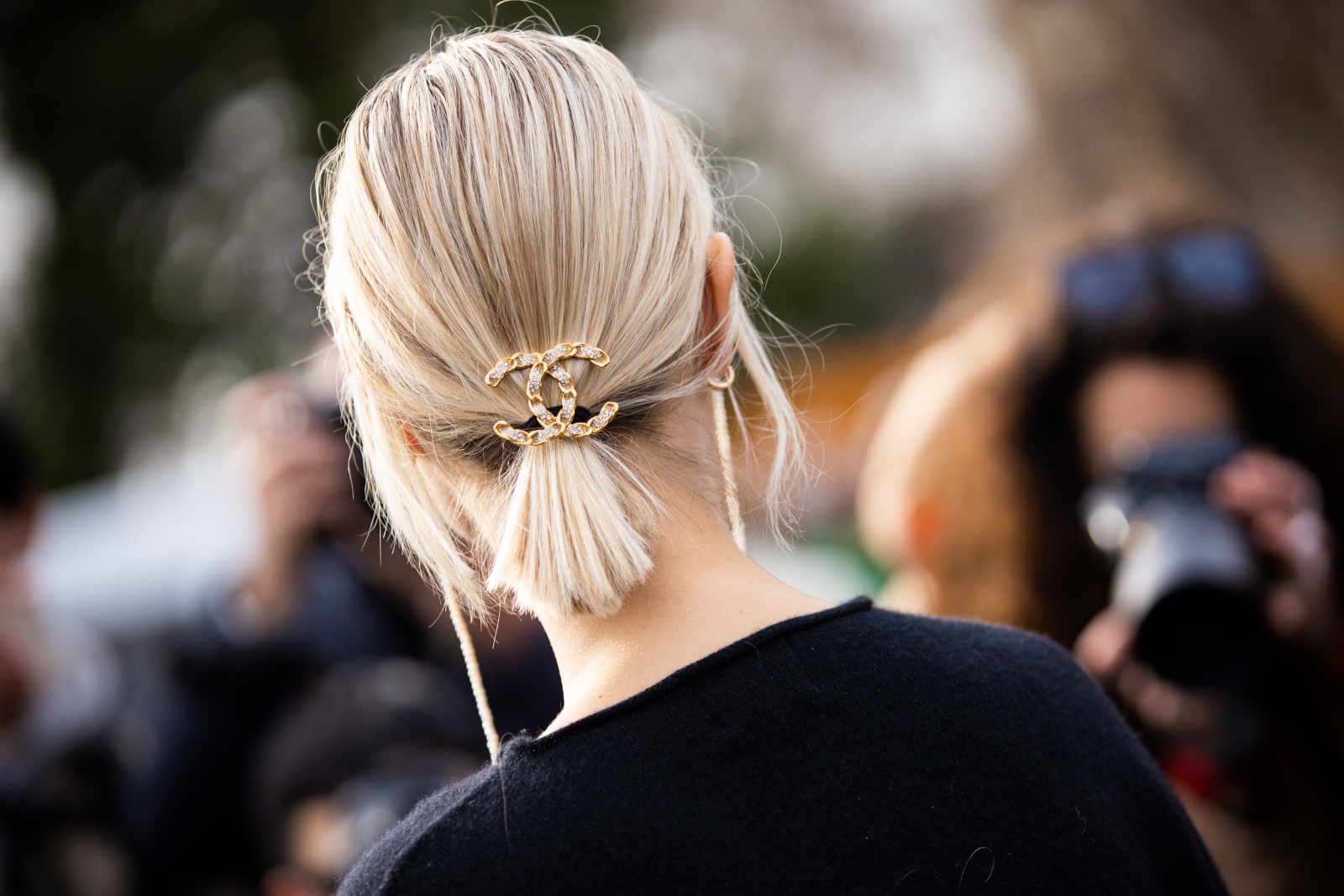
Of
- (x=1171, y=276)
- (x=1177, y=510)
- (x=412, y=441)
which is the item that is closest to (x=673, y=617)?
(x=412, y=441)

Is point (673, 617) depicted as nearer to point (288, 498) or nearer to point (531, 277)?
point (531, 277)

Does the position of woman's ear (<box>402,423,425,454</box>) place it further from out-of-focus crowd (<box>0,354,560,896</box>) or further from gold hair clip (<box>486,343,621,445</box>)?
out-of-focus crowd (<box>0,354,560,896</box>)

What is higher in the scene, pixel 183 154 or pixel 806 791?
pixel 183 154

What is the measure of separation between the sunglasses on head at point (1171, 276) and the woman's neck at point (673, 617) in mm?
960

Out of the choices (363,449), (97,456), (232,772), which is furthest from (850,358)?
(97,456)

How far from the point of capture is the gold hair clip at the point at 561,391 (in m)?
0.91

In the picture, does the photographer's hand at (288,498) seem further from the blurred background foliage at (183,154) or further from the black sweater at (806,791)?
the blurred background foliage at (183,154)

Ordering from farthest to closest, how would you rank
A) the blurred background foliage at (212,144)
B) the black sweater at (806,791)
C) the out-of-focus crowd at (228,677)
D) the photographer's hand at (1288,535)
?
1. the blurred background foliage at (212,144)
2. the out-of-focus crowd at (228,677)
3. the photographer's hand at (1288,535)
4. the black sweater at (806,791)

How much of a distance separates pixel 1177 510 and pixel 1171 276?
41cm

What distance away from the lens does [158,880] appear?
243 centimetres

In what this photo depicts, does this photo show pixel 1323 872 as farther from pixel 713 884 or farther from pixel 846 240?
pixel 846 240

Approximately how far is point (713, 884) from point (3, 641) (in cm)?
222

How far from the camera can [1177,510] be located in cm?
145

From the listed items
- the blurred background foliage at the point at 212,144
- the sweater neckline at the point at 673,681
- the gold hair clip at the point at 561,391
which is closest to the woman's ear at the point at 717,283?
the gold hair clip at the point at 561,391
